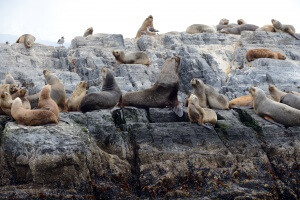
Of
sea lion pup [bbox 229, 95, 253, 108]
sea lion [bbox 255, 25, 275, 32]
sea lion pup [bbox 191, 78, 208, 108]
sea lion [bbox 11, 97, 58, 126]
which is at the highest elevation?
sea lion [bbox 11, 97, 58, 126]

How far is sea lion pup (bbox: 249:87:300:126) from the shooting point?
14555 mm

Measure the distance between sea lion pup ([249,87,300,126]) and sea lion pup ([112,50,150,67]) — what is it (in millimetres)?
6851

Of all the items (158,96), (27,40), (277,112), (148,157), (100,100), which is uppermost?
(27,40)

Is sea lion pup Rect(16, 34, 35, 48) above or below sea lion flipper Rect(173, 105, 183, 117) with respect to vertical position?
above

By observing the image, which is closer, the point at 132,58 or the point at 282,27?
the point at 132,58

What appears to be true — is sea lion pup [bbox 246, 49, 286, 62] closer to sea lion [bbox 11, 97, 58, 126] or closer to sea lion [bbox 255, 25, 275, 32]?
sea lion [bbox 255, 25, 275, 32]

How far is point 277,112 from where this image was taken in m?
14.8

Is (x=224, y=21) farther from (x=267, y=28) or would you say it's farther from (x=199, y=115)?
(x=199, y=115)

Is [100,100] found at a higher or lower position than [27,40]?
lower

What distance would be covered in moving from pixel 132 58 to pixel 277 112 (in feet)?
26.8

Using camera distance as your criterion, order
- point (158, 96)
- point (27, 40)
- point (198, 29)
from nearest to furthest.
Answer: point (158, 96)
point (27, 40)
point (198, 29)

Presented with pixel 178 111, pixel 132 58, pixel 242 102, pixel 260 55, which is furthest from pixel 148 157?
pixel 260 55

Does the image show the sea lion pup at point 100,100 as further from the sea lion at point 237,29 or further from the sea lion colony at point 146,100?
the sea lion at point 237,29

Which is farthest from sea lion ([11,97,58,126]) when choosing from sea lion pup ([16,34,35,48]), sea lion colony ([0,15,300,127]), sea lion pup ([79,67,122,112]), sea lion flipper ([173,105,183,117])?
sea lion pup ([16,34,35,48])
